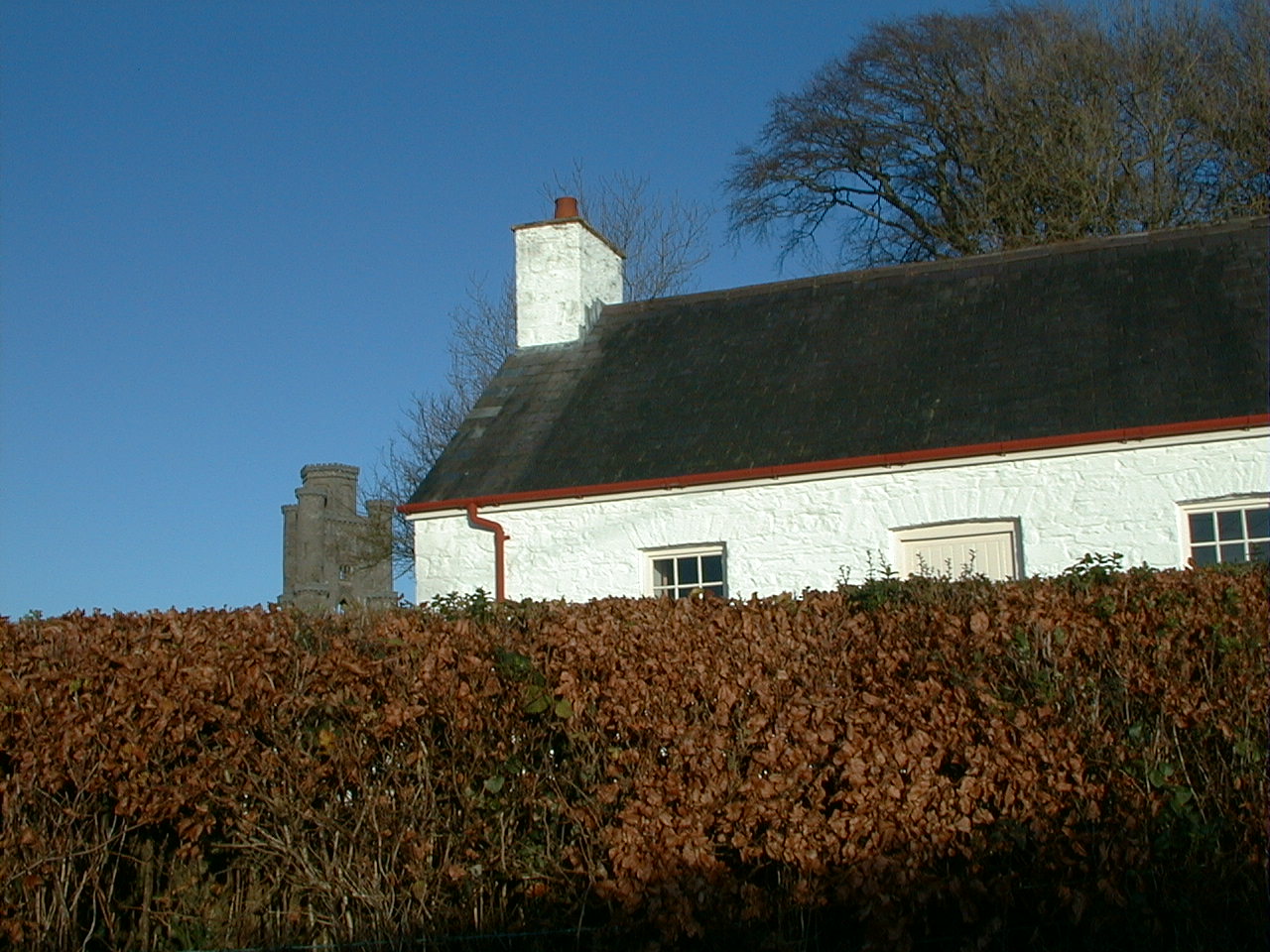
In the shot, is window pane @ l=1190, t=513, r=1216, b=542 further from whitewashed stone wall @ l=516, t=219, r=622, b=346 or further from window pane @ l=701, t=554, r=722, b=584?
whitewashed stone wall @ l=516, t=219, r=622, b=346

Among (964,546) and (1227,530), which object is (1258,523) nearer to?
(1227,530)

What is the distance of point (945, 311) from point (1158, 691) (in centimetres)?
912

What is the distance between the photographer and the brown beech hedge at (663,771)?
5.60 meters

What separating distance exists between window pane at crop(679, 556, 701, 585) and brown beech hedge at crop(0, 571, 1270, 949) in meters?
6.56

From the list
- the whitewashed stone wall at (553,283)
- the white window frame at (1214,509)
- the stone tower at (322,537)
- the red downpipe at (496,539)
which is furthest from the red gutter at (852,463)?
the stone tower at (322,537)

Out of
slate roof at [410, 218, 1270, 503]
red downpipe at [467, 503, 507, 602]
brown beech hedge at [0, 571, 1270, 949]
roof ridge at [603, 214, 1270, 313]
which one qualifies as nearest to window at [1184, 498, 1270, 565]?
slate roof at [410, 218, 1270, 503]

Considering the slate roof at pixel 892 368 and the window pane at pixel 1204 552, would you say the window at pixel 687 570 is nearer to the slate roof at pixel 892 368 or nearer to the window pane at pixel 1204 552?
the slate roof at pixel 892 368

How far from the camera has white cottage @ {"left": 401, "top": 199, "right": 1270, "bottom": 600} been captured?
1159 centimetres

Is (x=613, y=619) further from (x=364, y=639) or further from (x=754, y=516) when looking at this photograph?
(x=754, y=516)

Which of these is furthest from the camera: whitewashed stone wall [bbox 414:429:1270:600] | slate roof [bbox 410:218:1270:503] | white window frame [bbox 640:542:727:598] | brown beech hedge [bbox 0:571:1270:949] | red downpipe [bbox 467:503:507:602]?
red downpipe [bbox 467:503:507:602]

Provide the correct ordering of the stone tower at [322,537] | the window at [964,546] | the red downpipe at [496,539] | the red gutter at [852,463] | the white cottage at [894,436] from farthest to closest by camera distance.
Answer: the stone tower at [322,537]
the red downpipe at [496,539]
the window at [964,546]
the white cottage at [894,436]
the red gutter at [852,463]

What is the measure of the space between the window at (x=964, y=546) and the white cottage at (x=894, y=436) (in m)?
0.02

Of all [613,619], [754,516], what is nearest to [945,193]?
[754,516]

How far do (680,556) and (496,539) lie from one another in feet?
6.00
